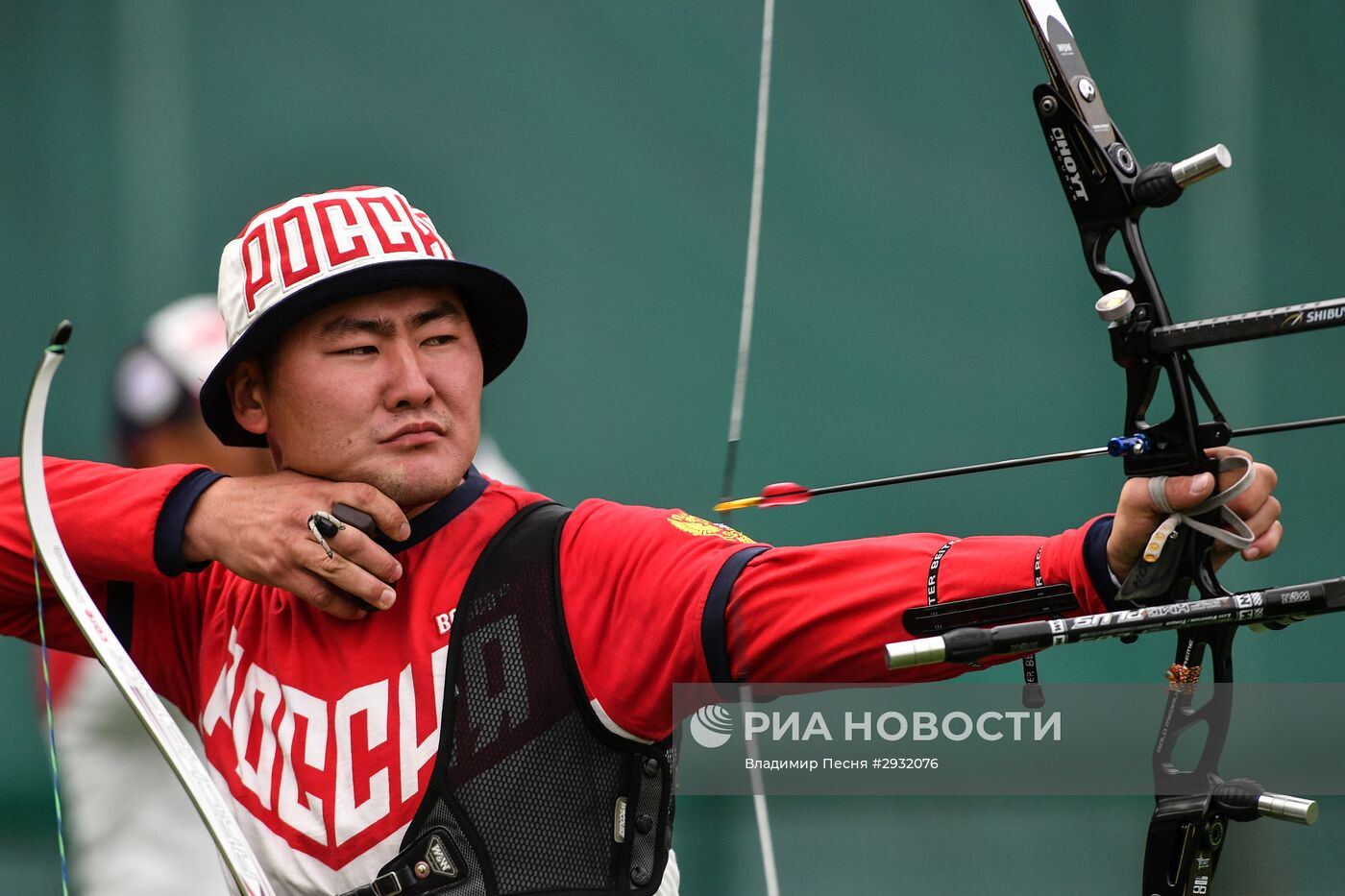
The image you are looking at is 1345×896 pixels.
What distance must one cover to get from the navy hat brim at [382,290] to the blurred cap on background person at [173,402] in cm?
44

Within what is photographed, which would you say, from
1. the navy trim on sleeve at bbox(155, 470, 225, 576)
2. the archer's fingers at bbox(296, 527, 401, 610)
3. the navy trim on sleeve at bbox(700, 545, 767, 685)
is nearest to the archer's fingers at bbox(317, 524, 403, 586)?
the archer's fingers at bbox(296, 527, 401, 610)

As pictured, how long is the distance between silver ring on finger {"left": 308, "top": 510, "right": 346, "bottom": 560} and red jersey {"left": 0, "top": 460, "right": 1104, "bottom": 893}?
0.10 metres

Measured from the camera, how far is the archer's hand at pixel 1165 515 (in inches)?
46.8

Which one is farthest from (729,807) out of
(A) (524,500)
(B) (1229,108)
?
(B) (1229,108)

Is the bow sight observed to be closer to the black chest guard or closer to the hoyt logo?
the hoyt logo

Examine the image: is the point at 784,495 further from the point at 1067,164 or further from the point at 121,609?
the point at 121,609

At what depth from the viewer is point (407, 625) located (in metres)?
1.54

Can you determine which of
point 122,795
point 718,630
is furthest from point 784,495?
point 122,795

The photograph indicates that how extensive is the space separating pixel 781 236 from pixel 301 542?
61.7 inches

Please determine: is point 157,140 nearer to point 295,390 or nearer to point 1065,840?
point 295,390

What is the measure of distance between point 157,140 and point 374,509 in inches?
71.4

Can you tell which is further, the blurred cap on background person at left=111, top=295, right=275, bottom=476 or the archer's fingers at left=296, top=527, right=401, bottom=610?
the blurred cap on background person at left=111, top=295, right=275, bottom=476

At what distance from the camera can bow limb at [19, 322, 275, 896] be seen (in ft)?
4.68

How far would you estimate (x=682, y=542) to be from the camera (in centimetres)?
148
